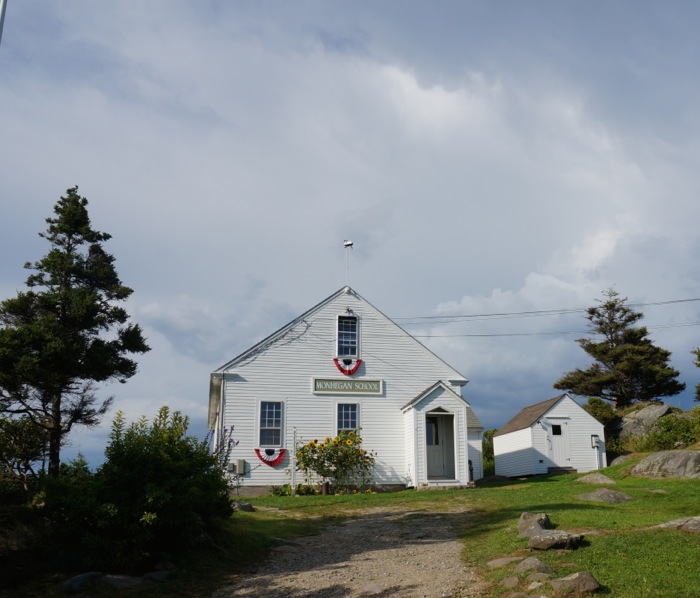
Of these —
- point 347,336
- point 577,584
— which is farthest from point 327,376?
point 577,584

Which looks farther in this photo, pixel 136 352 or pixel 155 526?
pixel 136 352

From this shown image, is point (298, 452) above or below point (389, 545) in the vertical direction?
above

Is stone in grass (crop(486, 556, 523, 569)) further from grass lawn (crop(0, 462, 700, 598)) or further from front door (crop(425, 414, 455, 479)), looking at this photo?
front door (crop(425, 414, 455, 479))

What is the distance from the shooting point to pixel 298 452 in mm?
23297

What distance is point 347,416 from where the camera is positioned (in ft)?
81.3

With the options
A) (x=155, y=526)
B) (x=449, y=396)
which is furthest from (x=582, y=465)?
(x=155, y=526)

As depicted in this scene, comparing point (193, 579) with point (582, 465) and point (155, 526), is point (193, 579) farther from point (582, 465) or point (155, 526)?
point (582, 465)

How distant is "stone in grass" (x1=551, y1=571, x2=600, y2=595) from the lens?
7.47m

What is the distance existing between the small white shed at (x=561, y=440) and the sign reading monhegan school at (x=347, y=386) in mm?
11958

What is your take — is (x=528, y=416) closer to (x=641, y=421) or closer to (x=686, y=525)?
(x=641, y=421)

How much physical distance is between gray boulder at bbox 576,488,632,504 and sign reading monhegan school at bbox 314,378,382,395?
9.83 m

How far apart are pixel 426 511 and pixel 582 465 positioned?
63.0ft

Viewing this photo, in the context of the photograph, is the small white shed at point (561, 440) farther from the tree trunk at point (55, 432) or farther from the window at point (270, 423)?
the tree trunk at point (55, 432)

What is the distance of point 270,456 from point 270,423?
1.19 metres
